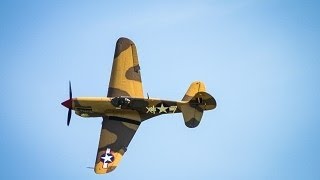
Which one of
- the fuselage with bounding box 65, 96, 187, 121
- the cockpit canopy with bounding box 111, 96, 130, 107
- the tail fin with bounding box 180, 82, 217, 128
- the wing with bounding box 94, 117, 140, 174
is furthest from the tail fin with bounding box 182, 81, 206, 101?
the cockpit canopy with bounding box 111, 96, 130, 107

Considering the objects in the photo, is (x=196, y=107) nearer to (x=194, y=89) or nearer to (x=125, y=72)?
(x=194, y=89)

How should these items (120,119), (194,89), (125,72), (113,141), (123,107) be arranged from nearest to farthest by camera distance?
(113,141) → (123,107) → (120,119) → (194,89) → (125,72)

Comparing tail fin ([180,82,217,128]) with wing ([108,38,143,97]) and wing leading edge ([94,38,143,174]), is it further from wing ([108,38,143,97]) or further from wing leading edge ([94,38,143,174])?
wing ([108,38,143,97])

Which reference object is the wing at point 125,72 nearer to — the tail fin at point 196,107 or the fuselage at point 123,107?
the fuselage at point 123,107

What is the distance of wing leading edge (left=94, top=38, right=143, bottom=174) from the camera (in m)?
26.3

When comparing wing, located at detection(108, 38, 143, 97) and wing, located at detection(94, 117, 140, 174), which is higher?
wing, located at detection(108, 38, 143, 97)

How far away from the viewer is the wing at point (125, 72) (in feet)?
97.6

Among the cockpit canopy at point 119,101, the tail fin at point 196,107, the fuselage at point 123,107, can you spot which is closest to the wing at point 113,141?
the fuselage at point 123,107

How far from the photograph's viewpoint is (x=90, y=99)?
2830 centimetres

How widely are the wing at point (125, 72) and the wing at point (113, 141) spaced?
1.91m

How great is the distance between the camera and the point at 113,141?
2723 cm

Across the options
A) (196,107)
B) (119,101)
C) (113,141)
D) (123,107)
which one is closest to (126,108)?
(123,107)

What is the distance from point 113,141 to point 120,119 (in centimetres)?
173

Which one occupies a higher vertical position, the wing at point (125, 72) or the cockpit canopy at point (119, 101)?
the wing at point (125, 72)
